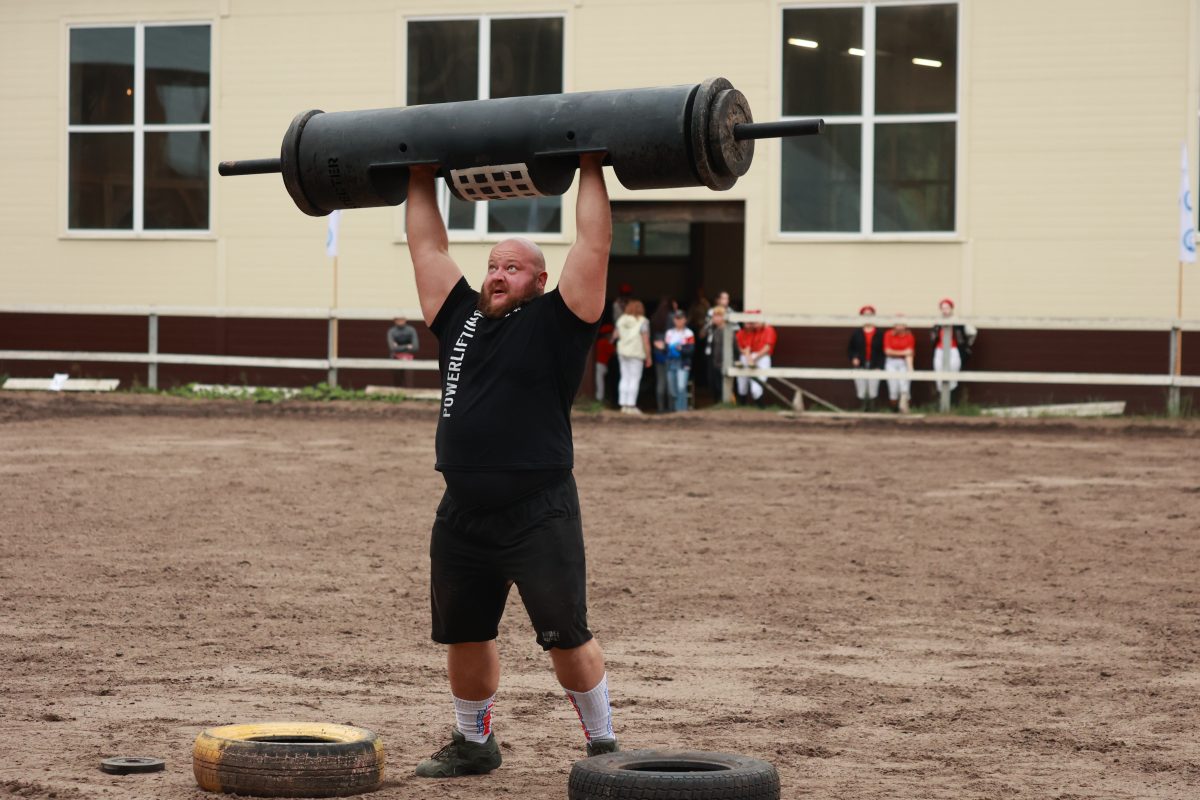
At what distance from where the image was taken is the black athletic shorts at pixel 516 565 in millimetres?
5457

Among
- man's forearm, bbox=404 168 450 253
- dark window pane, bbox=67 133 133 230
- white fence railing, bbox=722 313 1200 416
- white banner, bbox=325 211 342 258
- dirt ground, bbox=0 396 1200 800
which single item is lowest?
dirt ground, bbox=0 396 1200 800

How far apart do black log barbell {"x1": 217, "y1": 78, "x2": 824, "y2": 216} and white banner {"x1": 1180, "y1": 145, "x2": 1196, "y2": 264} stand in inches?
643

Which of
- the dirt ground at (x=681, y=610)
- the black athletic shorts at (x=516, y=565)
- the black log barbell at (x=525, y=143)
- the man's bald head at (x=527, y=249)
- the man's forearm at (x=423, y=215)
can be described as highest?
the black log barbell at (x=525, y=143)

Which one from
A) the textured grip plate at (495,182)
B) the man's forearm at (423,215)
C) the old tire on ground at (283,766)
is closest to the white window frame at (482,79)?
the man's forearm at (423,215)

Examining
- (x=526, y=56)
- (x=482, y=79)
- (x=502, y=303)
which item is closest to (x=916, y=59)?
(x=526, y=56)

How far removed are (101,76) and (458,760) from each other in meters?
22.0

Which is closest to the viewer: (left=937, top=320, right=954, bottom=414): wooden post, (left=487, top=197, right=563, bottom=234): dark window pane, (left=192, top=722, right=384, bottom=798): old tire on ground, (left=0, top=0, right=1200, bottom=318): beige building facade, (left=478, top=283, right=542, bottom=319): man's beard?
(left=192, top=722, right=384, bottom=798): old tire on ground

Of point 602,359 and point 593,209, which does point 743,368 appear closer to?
point 602,359

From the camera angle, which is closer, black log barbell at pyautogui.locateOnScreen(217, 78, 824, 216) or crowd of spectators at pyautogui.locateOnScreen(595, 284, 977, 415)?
black log barbell at pyautogui.locateOnScreen(217, 78, 824, 216)

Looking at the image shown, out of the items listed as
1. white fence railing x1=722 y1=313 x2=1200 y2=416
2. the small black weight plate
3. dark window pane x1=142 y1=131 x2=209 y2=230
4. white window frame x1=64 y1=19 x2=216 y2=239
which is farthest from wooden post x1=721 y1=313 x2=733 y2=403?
the small black weight plate

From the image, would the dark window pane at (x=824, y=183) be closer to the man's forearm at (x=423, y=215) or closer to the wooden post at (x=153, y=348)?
the wooden post at (x=153, y=348)

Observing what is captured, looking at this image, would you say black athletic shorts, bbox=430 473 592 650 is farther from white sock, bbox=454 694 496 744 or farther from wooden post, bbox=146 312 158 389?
wooden post, bbox=146 312 158 389

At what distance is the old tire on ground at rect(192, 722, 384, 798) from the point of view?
208 inches

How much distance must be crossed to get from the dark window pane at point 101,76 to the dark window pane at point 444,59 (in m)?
4.64
